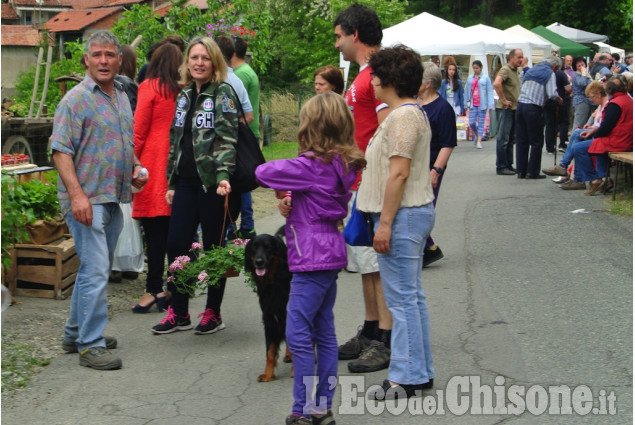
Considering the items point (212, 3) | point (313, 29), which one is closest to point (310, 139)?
point (212, 3)

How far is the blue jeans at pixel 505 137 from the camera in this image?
655 inches

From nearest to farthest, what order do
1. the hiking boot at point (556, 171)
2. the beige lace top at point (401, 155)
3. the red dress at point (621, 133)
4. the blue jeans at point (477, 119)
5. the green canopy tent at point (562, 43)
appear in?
the beige lace top at point (401, 155), the red dress at point (621, 133), the hiking boot at point (556, 171), the blue jeans at point (477, 119), the green canopy tent at point (562, 43)

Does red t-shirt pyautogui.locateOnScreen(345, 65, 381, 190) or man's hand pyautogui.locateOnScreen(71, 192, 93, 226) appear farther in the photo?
red t-shirt pyautogui.locateOnScreen(345, 65, 381, 190)

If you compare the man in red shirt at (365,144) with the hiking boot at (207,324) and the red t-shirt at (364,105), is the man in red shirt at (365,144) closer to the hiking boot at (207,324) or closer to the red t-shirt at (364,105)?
the red t-shirt at (364,105)

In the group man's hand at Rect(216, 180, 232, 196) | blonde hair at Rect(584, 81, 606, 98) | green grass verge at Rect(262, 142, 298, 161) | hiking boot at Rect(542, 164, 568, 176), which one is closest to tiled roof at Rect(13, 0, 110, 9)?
green grass verge at Rect(262, 142, 298, 161)

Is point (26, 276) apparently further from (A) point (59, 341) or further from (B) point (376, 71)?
(B) point (376, 71)

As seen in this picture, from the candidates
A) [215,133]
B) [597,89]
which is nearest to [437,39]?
[597,89]

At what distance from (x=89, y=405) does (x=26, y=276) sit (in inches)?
107

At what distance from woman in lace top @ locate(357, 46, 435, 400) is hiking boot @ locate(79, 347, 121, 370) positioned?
5.90ft

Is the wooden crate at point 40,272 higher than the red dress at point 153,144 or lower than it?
lower

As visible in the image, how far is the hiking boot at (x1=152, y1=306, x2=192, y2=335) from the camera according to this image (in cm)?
695

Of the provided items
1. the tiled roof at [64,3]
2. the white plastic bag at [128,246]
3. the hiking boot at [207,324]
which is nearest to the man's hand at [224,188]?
the hiking boot at [207,324]

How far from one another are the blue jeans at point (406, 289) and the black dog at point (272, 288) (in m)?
0.72

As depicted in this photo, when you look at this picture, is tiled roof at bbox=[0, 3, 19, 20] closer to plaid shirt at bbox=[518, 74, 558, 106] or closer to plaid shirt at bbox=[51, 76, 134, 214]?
plaid shirt at bbox=[518, 74, 558, 106]
